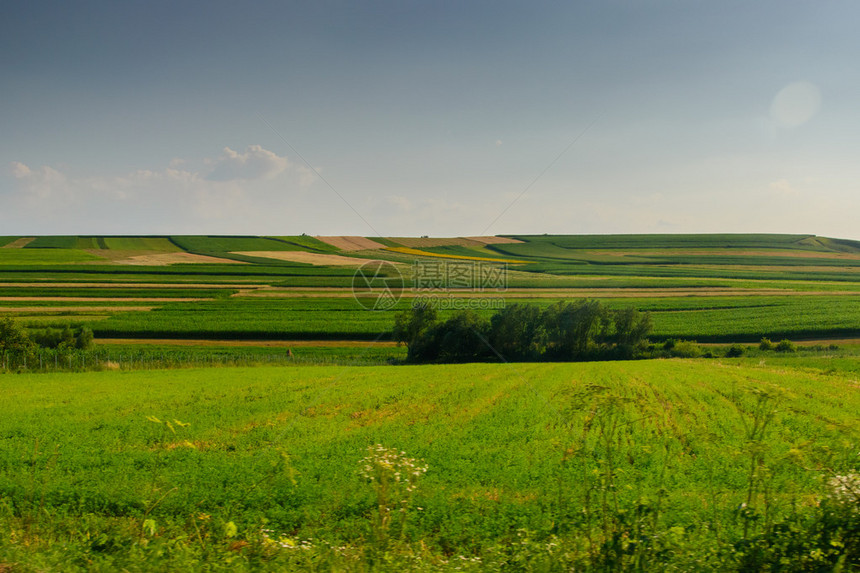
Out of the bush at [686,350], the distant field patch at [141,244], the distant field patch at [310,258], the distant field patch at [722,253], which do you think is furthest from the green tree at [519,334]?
the distant field patch at [141,244]

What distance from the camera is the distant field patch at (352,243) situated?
103 m

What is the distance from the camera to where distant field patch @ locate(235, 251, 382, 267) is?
86.4 metres

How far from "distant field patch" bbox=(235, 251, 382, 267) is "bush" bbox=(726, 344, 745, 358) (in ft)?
193

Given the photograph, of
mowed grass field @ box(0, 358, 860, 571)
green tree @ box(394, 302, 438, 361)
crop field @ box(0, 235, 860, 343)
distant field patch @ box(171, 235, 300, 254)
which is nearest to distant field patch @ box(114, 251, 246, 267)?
crop field @ box(0, 235, 860, 343)

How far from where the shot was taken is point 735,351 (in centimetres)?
3831

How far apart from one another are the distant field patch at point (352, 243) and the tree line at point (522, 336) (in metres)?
62.2

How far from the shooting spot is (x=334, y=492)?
966cm

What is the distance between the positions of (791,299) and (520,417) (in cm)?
5696

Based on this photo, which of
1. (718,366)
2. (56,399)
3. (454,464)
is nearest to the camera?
(454,464)

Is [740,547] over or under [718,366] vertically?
over

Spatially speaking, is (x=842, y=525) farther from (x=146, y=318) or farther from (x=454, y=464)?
(x=146, y=318)

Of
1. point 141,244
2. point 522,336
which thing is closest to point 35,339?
point 522,336

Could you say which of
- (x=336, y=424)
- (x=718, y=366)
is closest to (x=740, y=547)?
(x=336, y=424)

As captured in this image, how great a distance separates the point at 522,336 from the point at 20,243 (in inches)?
4516
